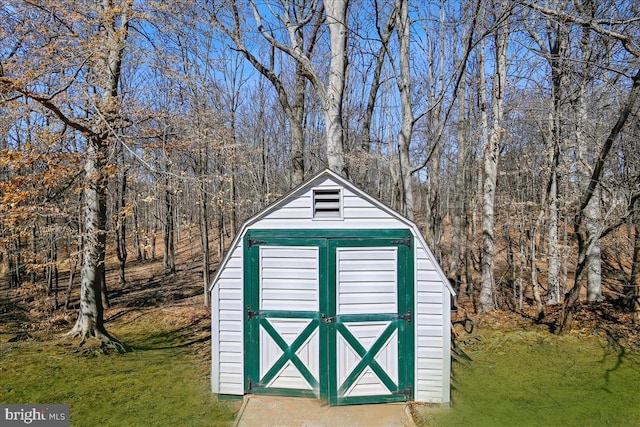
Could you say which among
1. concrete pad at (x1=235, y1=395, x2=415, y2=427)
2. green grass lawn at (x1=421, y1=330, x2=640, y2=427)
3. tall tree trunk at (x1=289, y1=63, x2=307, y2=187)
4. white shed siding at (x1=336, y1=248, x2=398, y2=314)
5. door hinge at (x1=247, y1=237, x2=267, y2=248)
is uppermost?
tall tree trunk at (x1=289, y1=63, x2=307, y2=187)

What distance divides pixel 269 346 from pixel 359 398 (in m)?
1.30

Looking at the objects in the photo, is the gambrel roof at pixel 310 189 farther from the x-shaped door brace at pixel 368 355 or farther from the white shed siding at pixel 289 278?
the x-shaped door brace at pixel 368 355

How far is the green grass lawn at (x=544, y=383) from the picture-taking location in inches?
196

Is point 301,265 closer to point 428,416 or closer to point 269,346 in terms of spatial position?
→ point 269,346

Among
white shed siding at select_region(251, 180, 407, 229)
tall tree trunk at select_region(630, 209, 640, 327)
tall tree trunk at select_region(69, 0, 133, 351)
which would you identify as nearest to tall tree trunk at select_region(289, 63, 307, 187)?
tall tree trunk at select_region(69, 0, 133, 351)

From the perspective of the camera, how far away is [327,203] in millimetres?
5285

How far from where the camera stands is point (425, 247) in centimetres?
517

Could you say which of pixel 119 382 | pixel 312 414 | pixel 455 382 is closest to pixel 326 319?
pixel 312 414

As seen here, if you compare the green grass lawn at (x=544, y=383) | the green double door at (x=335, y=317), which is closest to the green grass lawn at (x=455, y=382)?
the green grass lawn at (x=544, y=383)

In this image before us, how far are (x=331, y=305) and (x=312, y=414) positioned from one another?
1.28 m

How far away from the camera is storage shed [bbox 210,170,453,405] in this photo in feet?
17.0

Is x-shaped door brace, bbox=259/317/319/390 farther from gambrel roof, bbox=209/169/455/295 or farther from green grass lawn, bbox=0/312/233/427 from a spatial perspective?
gambrel roof, bbox=209/169/455/295

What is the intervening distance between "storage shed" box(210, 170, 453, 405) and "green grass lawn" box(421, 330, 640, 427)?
67 cm

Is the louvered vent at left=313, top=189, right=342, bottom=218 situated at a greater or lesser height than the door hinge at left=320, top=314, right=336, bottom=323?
greater
